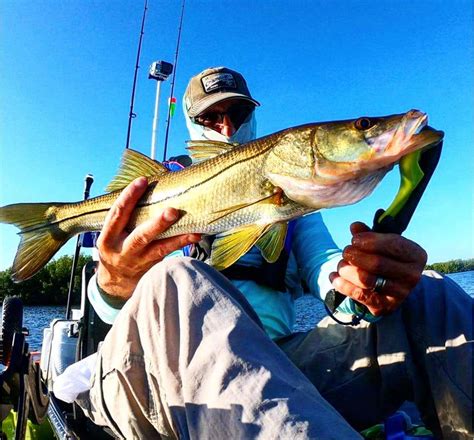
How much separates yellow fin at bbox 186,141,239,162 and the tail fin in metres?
0.92

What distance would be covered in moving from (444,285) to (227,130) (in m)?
2.03

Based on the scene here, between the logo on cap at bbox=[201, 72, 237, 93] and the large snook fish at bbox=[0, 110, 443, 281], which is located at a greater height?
the logo on cap at bbox=[201, 72, 237, 93]

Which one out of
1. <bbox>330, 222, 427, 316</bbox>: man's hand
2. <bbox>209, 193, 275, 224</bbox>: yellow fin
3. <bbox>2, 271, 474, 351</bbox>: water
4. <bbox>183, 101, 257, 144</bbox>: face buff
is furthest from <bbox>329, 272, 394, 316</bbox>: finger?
<bbox>2, 271, 474, 351</bbox>: water

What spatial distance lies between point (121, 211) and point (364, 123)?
122cm

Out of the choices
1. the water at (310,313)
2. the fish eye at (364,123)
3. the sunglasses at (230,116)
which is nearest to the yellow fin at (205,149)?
the fish eye at (364,123)

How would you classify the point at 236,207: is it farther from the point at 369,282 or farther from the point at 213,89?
the point at 213,89

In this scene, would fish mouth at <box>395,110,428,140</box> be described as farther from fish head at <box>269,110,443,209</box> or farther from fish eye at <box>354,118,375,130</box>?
fish eye at <box>354,118,375,130</box>

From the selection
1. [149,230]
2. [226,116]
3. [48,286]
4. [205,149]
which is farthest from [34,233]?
[48,286]

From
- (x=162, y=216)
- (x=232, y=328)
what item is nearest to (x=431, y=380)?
(x=232, y=328)

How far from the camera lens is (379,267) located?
185 cm

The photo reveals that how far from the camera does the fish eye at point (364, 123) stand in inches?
74.2

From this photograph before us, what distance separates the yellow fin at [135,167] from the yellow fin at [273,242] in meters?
0.70

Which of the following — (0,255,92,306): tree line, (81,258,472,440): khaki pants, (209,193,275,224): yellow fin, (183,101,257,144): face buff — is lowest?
(81,258,472,440): khaki pants

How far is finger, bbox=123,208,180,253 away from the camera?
7.25 feet
